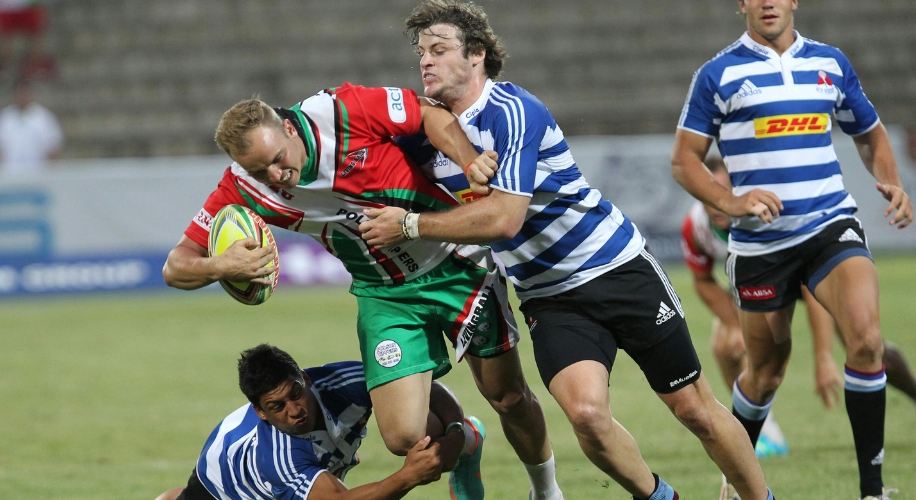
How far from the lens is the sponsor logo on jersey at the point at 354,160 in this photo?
4684mm

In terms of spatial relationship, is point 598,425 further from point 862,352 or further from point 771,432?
point 771,432

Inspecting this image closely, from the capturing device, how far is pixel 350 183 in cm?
471

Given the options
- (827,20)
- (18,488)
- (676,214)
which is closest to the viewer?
(18,488)

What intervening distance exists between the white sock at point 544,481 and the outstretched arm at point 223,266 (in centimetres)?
155

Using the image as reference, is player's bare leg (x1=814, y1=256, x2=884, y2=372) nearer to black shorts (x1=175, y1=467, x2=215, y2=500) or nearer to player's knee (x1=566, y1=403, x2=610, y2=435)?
player's knee (x1=566, y1=403, x2=610, y2=435)

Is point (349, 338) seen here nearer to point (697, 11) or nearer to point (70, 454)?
point (70, 454)

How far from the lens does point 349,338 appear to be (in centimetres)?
1140

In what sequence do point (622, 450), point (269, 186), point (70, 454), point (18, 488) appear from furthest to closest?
point (70, 454)
point (18, 488)
point (269, 186)
point (622, 450)

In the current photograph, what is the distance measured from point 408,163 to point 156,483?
8.48 feet

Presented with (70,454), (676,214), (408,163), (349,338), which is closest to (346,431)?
(408,163)

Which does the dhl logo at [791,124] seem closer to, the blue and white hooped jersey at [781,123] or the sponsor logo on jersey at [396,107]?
the blue and white hooped jersey at [781,123]

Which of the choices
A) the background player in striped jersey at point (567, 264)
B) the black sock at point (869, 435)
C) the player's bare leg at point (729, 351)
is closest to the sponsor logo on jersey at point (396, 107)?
the background player in striped jersey at point (567, 264)

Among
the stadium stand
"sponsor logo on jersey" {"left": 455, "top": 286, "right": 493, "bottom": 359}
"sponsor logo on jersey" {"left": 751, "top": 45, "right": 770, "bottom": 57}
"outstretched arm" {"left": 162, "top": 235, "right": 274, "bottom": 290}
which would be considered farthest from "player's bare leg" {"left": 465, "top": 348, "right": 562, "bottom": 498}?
the stadium stand

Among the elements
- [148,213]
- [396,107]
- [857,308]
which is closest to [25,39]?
[148,213]
